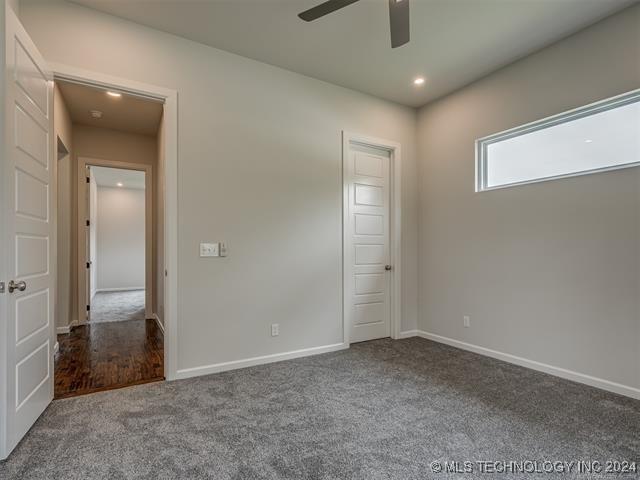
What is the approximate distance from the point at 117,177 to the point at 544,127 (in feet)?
26.6

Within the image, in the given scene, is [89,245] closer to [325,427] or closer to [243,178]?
[243,178]

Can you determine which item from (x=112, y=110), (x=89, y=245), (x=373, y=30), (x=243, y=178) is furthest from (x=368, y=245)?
(x=89, y=245)

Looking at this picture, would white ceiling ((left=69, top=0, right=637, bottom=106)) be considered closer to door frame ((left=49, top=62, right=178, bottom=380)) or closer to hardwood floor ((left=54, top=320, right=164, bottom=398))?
door frame ((left=49, top=62, right=178, bottom=380))

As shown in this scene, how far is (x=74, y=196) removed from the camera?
486 cm

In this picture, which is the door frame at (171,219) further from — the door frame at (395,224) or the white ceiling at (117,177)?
the white ceiling at (117,177)

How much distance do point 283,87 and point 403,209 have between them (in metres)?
2.14

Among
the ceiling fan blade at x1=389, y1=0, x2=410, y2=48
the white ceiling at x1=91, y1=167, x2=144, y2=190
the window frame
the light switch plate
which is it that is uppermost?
the white ceiling at x1=91, y1=167, x2=144, y2=190

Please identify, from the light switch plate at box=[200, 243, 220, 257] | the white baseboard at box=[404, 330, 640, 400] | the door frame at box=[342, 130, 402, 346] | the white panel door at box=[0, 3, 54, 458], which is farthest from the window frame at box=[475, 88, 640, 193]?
the white panel door at box=[0, 3, 54, 458]

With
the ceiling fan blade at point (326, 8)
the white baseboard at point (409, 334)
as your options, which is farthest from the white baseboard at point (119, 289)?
the ceiling fan blade at point (326, 8)

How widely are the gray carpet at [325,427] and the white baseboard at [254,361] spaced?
0.09m

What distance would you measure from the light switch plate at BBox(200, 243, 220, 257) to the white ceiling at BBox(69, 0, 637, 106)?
1897 mm

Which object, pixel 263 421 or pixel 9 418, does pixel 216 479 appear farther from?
pixel 9 418

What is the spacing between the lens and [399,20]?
2.17m

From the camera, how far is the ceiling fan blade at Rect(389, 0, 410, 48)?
2052 millimetres
